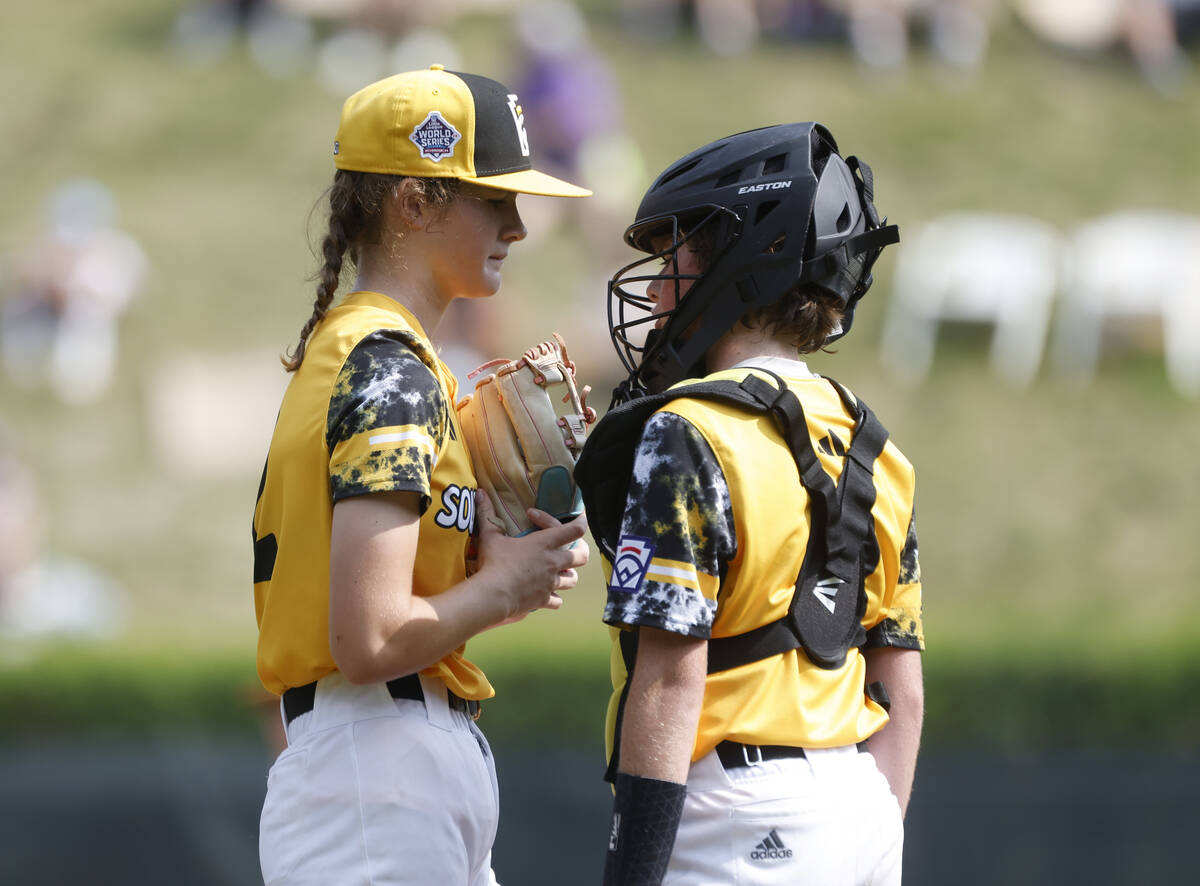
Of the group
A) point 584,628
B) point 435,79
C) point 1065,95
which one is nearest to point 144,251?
point 584,628

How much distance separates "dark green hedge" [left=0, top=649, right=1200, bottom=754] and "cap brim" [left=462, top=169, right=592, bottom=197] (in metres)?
4.73

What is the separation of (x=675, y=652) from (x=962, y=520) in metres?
9.34

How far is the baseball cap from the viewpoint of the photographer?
2332 mm

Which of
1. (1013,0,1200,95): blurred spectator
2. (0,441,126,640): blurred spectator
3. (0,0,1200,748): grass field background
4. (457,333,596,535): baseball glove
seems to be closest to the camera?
(457,333,596,535): baseball glove

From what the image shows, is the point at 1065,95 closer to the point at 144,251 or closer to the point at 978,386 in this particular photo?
the point at 978,386

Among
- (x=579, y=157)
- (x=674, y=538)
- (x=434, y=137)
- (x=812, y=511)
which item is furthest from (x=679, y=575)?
(x=579, y=157)

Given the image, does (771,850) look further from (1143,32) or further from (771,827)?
(1143,32)

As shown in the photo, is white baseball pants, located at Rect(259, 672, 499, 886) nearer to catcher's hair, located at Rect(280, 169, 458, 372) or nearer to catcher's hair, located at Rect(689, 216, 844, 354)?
catcher's hair, located at Rect(280, 169, 458, 372)

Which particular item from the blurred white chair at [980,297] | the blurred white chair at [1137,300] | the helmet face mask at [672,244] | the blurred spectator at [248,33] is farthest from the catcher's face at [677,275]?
the blurred spectator at [248,33]

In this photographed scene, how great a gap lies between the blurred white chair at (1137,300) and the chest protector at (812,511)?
33.8 feet

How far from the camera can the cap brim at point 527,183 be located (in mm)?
2373

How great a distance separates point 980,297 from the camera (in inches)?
467

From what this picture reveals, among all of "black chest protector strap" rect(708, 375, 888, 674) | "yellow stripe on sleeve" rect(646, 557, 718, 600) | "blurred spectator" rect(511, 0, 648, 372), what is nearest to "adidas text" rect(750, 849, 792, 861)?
"black chest protector strap" rect(708, 375, 888, 674)

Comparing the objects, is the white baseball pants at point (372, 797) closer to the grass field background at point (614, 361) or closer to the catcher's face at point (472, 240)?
the catcher's face at point (472, 240)
